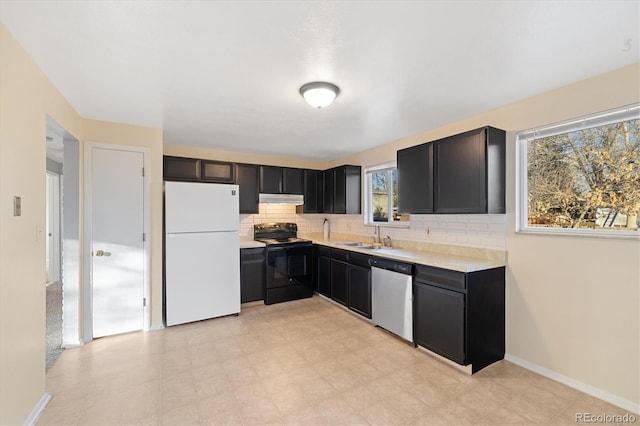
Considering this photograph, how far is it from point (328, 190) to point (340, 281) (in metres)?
1.66

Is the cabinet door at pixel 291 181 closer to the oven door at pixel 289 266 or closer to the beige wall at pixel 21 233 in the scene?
the oven door at pixel 289 266

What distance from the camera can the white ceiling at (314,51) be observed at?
1456 millimetres

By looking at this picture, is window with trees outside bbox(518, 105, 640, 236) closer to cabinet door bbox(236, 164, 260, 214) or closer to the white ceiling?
the white ceiling

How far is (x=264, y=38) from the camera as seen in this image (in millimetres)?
1673

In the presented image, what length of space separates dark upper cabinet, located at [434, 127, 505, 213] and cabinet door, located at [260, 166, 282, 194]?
2.68m

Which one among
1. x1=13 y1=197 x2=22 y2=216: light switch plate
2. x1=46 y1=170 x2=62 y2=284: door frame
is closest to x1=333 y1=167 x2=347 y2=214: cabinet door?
x1=13 y1=197 x2=22 y2=216: light switch plate

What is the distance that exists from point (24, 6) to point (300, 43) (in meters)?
1.38

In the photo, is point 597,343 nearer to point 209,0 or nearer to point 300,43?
point 300,43

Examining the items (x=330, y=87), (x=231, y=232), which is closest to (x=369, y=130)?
(x=330, y=87)

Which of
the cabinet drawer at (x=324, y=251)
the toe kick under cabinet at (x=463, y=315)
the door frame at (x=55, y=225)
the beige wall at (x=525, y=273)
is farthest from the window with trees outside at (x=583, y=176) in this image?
the door frame at (x=55, y=225)

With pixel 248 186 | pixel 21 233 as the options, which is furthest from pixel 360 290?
pixel 21 233

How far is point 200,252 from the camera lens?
3.64 m

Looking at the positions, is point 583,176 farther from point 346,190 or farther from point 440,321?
point 346,190

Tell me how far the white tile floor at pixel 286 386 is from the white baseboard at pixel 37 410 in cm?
5
